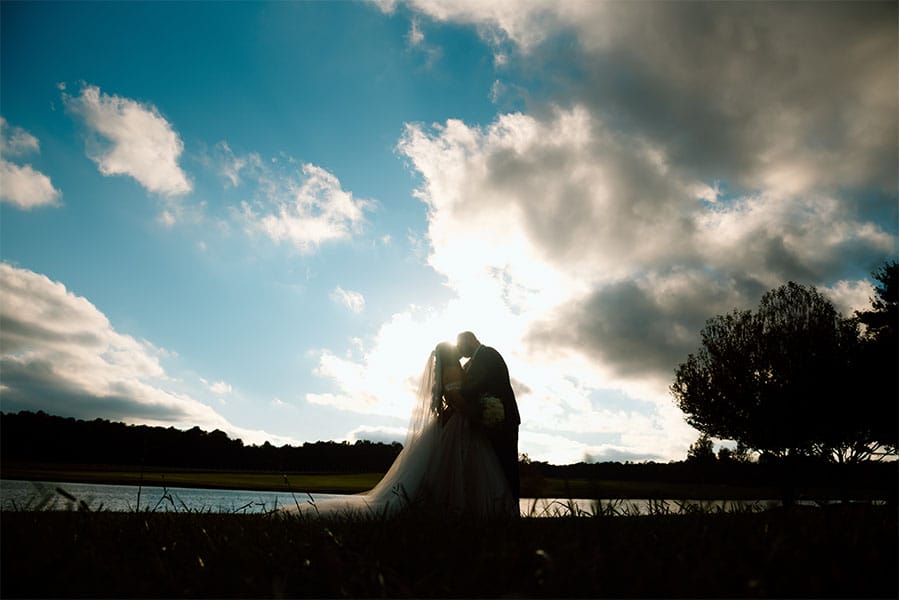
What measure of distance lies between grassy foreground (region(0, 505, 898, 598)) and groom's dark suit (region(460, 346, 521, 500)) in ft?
15.9

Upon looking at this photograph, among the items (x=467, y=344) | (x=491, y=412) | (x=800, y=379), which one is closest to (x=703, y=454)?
(x=491, y=412)

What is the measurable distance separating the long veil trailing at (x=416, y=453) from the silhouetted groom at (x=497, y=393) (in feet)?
1.90

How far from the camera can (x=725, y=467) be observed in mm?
2746

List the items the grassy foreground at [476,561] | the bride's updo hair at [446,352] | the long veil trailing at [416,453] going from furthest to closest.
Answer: the bride's updo hair at [446,352]
the long veil trailing at [416,453]
the grassy foreground at [476,561]

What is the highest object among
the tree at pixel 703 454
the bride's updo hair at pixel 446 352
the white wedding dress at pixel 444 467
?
the bride's updo hair at pixel 446 352

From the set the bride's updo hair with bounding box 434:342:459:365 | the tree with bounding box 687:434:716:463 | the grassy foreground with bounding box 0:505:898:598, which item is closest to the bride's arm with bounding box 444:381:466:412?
the bride's updo hair with bounding box 434:342:459:365

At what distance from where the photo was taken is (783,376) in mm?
27812

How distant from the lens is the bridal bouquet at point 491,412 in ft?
25.5

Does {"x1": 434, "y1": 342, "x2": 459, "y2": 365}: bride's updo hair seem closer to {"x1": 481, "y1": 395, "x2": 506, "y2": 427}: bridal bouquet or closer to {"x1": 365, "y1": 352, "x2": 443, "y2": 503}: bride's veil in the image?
{"x1": 365, "y1": 352, "x2": 443, "y2": 503}: bride's veil

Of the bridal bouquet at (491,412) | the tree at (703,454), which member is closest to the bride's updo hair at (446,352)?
the bridal bouquet at (491,412)

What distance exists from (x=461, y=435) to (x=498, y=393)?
39.4 inches

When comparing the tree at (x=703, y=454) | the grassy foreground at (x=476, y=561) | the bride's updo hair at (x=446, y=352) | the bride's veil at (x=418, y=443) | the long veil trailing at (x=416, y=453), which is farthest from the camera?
the bride's updo hair at (x=446, y=352)

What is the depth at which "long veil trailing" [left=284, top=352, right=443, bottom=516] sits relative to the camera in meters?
6.74

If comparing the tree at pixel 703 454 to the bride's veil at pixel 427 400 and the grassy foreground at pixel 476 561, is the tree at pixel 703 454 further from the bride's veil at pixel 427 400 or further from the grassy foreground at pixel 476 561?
the bride's veil at pixel 427 400
